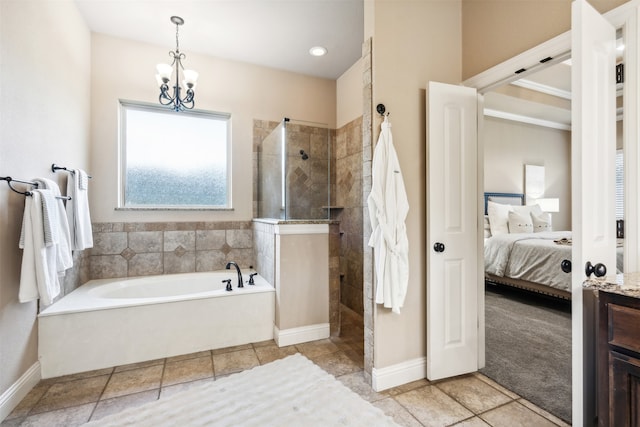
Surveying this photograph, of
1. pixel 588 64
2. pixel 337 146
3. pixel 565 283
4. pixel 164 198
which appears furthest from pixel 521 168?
pixel 164 198

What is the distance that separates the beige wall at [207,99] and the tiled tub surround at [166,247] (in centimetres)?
10

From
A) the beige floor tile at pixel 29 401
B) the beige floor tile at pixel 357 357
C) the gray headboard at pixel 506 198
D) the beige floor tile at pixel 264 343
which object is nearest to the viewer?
the beige floor tile at pixel 29 401

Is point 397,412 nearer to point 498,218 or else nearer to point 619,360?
point 619,360

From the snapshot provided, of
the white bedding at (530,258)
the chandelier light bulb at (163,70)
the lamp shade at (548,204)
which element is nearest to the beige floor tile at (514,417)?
the white bedding at (530,258)

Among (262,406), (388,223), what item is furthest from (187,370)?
(388,223)

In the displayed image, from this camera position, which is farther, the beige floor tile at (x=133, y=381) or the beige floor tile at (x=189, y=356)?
the beige floor tile at (x=189, y=356)

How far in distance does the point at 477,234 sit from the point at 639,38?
1264 mm

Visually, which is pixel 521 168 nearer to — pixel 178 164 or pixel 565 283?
pixel 565 283

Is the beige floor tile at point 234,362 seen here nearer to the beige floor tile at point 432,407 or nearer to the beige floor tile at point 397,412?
the beige floor tile at point 397,412

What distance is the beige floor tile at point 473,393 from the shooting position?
1797 millimetres

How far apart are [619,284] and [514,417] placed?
103 cm

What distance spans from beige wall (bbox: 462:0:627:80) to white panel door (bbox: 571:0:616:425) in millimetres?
315

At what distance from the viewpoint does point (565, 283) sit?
341cm

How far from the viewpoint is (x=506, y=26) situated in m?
1.93
